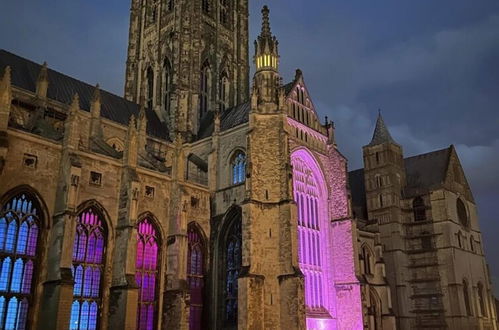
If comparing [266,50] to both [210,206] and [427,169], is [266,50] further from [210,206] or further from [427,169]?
[427,169]

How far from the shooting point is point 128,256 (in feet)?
88.3

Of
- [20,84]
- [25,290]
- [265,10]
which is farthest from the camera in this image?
[265,10]

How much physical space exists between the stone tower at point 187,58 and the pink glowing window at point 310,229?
9.99 m

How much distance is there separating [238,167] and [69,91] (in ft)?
43.5

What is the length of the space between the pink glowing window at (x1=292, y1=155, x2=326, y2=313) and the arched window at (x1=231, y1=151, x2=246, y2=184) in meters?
3.71

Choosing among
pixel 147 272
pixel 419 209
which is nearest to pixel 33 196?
pixel 147 272

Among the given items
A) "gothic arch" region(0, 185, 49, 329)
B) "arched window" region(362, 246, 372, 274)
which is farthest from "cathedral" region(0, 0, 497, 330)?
"arched window" region(362, 246, 372, 274)

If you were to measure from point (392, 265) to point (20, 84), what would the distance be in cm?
3242

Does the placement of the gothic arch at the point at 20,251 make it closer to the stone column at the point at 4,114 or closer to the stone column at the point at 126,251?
the stone column at the point at 4,114

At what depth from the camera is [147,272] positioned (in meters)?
29.6

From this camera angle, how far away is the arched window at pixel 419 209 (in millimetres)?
45875

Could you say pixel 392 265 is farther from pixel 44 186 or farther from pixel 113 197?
pixel 44 186

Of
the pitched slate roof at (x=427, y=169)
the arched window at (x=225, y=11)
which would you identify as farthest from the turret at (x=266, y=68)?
the pitched slate roof at (x=427, y=169)

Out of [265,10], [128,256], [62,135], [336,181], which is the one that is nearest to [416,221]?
[336,181]
